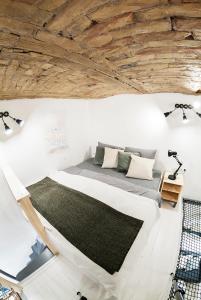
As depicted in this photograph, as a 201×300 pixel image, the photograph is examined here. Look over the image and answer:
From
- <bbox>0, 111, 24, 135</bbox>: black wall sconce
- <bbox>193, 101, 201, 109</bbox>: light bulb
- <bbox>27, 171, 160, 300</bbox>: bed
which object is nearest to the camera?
<bbox>27, 171, 160, 300</bbox>: bed

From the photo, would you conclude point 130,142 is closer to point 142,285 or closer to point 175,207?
point 175,207

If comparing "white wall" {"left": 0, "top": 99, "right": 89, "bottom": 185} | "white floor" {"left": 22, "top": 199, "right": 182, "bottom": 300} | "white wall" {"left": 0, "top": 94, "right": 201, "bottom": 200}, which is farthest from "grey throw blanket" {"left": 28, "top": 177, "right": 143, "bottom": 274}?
"white wall" {"left": 0, "top": 94, "right": 201, "bottom": 200}

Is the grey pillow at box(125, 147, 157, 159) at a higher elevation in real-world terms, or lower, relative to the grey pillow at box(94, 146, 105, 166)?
higher

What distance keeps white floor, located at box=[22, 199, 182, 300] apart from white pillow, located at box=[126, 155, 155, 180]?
3.55ft

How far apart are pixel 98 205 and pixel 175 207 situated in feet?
4.80

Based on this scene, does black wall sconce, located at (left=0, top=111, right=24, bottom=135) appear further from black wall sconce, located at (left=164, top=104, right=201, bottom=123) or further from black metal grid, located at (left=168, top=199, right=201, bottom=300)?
black metal grid, located at (left=168, top=199, right=201, bottom=300)

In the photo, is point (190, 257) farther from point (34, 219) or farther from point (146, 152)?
point (34, 219)

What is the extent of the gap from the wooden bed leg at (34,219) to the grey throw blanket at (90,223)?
204mm

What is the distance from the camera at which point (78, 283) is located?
188 centimetres

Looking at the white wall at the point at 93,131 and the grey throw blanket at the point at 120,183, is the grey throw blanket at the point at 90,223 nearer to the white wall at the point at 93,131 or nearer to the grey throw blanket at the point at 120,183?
the grey throw blanket at the point at 120,183

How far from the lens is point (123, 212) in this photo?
227 cm

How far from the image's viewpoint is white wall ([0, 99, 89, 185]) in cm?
276

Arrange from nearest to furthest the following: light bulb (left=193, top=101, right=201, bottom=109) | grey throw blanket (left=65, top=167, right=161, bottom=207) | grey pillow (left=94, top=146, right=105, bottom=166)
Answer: grey throw blanket (left=65, top=167, right=161, bottom=207) → light bulb (left=193, top=101, right=201, bottom=109) → grey pillow (left=94, top=146, right=105, bottom=166)

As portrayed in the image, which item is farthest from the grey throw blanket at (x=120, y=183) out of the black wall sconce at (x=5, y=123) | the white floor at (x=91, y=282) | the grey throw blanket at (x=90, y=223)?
the black wall sconce at (x=5, y=123)
